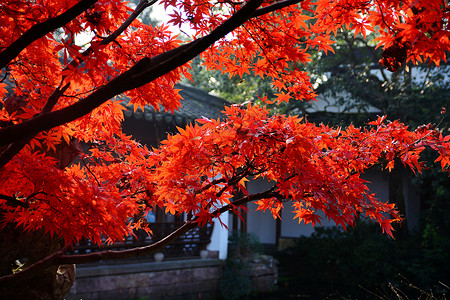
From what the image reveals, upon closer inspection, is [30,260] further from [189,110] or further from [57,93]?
[189,110]

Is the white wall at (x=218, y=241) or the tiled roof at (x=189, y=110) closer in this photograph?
the tiled roof at (x=189, y=110)

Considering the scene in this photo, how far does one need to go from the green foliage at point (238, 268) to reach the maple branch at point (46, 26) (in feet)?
28.5

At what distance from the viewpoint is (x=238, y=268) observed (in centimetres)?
1033

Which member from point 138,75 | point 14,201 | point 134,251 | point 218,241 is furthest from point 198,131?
point 218,241

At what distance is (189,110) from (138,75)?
8.40m

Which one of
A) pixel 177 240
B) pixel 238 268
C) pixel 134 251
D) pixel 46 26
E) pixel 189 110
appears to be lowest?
pixel 238 268

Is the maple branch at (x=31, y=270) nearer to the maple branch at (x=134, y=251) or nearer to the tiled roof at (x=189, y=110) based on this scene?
the maple branch at (x=134, y=251)

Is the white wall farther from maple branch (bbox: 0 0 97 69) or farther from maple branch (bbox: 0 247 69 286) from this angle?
maple branch (bbox: 0 0 97 69)

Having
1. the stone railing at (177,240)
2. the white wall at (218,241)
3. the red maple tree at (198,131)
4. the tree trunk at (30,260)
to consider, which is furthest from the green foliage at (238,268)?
the red maple tree at (198,131)

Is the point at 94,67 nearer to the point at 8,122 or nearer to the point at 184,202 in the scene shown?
the point at 184,202

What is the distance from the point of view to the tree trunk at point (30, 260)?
4.27 meters

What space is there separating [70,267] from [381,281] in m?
8.08

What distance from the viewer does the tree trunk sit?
4273 millimetres

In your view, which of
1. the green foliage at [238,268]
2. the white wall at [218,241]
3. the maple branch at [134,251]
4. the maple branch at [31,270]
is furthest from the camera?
the white wall at [218,241]
